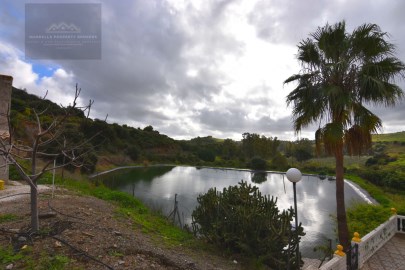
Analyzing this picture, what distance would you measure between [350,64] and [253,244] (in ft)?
16.8

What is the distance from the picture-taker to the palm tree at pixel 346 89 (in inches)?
238

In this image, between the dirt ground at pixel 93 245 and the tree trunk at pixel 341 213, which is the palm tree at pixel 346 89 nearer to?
the tree trunk at pixel 341 213

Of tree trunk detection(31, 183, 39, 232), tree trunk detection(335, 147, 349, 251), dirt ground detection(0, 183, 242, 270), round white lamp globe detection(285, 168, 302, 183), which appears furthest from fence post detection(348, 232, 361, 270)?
tree trunk detection(31, 183, 39, 232)

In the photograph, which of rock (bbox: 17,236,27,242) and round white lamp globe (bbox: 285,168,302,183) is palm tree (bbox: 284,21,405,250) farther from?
rock (bbox: 17,236,27,242)

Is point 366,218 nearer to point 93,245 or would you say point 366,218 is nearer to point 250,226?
point 250,226

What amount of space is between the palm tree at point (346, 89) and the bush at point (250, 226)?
1.90 meters

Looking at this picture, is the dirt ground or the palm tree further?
the palm tree

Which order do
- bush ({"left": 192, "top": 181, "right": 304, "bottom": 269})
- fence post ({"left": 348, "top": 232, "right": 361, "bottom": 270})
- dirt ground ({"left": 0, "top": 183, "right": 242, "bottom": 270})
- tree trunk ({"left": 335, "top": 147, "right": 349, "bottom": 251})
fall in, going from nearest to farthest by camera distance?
dirt ground ({"left": 0, "top": 183, "right": 242, "bottom": 270})
fence post ({"left": 348, "top": 232, "right": 361, "bottom": 270})
bush ({"left": 192, "top": 181, "right": 304, "bottom": 269})
tree trunk ({"left": 335, "top": 147, "right": 349, "bottom": 251})

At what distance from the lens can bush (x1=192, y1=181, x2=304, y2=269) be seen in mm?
5395

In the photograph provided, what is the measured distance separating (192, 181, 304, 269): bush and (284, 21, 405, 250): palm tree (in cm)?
190

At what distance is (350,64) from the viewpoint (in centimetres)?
640

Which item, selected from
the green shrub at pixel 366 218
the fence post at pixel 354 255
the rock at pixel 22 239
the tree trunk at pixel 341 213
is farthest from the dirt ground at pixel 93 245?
the green shrub at pixel 366 218

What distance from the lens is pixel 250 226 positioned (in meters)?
5.55

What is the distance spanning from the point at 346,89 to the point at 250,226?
4228mm
